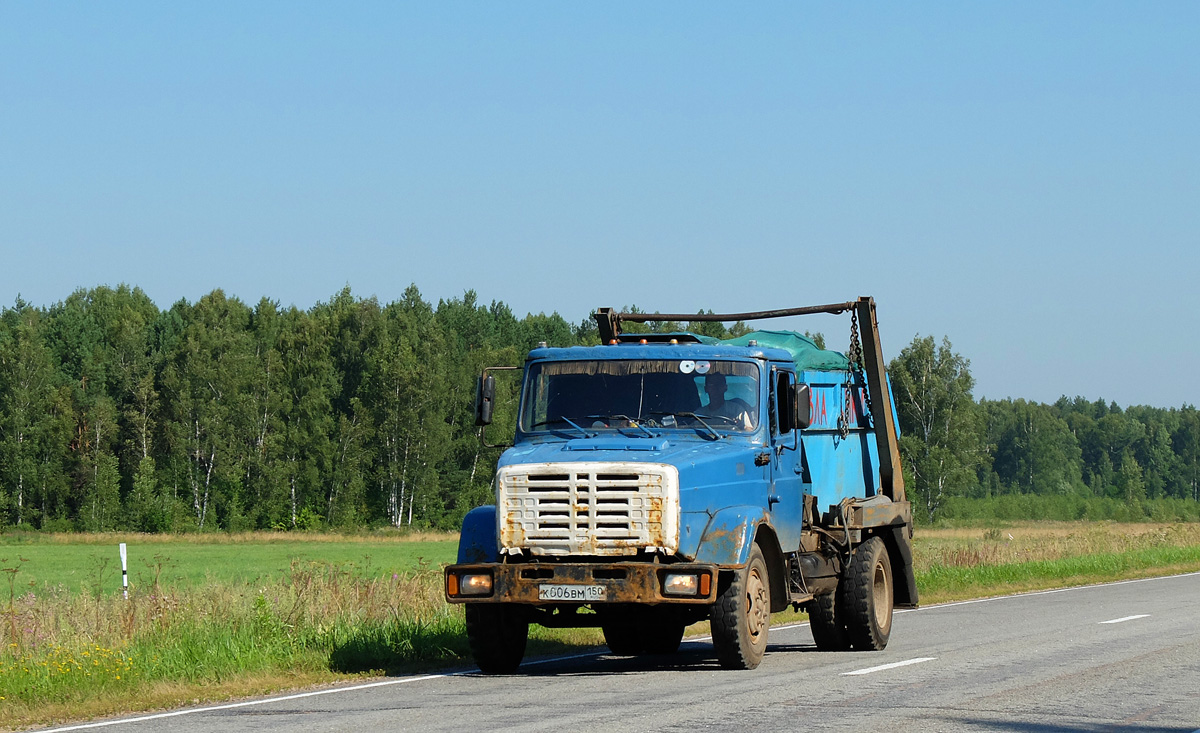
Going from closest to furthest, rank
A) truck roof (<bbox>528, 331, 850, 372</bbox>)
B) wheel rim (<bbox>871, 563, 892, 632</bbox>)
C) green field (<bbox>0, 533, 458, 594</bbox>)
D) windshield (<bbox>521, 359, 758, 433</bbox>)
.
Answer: windshield (<bbox>521, 359, 758, 433</bbox>)
truck roof (<bbox>528, 331, 850, 372</bbox>)
wheel rim (<bbox>871, 563, 892, 632</bbox>)
green field (<bbox>0, 533, 458, 594</bbox>)

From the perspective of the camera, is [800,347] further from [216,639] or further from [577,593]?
[216,639]

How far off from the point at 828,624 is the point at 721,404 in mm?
3395

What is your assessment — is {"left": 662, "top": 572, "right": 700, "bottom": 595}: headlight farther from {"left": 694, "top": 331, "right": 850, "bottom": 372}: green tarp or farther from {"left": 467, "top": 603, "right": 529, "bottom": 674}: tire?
{"left": 694, "top": 331, "right": 850, "bottom": 372}: green tarp

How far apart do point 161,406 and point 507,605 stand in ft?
262

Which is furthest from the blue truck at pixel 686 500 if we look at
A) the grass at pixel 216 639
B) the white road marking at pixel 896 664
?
the grass at pixel 216 639

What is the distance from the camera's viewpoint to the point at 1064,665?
13.8 meters

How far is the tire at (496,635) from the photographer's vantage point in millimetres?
13398

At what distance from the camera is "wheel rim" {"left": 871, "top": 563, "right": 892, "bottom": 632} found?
643 inches

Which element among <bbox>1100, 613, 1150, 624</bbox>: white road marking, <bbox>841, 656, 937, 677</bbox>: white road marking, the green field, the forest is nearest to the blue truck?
<bbox>841, 656, 937, 677</bbox>: white road marking

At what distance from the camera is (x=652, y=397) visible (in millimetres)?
13984

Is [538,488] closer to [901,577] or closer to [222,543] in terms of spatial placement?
[901,577]

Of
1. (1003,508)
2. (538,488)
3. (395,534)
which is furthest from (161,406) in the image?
(538,488)

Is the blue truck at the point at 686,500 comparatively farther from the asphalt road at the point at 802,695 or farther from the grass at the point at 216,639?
the grass at the point at 216,639

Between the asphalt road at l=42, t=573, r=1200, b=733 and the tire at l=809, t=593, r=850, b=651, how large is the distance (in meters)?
0.27
